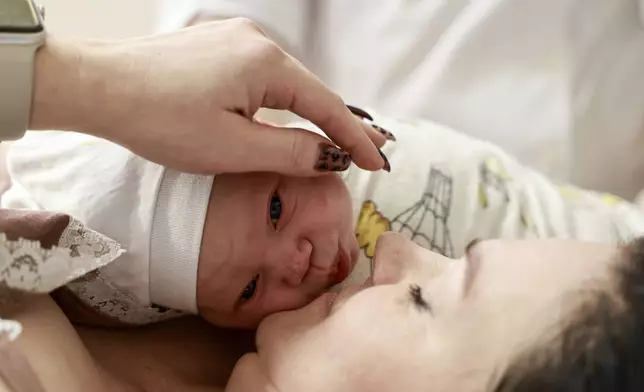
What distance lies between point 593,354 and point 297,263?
32 centimetres

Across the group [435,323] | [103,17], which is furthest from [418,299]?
[103,17]

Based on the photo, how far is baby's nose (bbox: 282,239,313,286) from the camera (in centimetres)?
75

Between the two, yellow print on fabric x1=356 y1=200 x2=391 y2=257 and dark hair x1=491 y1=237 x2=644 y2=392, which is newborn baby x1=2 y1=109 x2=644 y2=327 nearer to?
yellow print on fabric x1=356 y1=200 x2=391 y2=257

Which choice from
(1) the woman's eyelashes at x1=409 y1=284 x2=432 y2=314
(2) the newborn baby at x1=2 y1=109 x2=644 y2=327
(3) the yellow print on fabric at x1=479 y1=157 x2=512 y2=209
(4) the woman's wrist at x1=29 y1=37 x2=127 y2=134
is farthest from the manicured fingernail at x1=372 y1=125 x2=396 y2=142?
(4) the woman's wrist at x1=29 y1=37 x2=127 y2=134

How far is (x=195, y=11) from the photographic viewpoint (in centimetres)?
103

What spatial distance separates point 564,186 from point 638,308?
45 centimetres

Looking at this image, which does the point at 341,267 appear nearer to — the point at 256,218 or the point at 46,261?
the point at 256,218

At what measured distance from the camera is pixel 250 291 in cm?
77

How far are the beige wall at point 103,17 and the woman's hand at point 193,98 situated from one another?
0.83 metres

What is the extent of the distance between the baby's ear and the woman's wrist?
0.88ft

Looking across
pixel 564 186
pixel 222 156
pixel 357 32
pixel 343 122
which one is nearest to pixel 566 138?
pixel 564 186

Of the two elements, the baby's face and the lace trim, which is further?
the baby's face

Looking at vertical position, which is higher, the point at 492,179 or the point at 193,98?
the point at 193,98

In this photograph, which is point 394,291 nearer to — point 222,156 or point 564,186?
point 222,156
